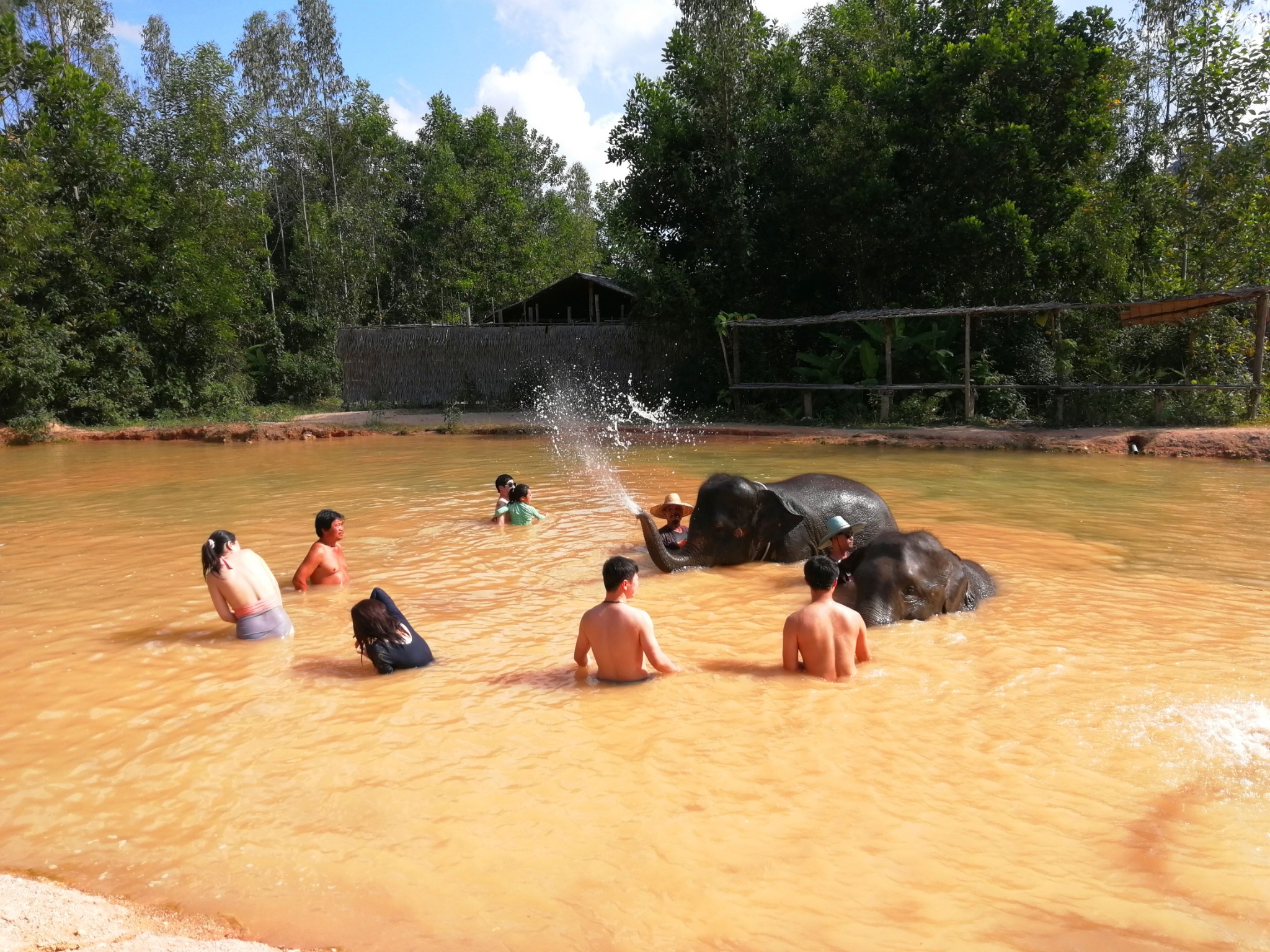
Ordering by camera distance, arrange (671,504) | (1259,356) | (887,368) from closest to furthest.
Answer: (671,504) < (1259,356) < (887,368)

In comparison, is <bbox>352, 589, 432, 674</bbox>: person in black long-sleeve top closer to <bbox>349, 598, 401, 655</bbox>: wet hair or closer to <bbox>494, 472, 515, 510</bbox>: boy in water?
<bbox>349, 598, 401, 655</bbox>: wet hair

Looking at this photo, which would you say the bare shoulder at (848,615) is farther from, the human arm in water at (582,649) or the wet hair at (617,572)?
the human arm in water at (582,649)

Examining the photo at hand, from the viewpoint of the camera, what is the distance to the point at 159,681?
573 centimetres

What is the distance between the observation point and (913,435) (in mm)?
17047

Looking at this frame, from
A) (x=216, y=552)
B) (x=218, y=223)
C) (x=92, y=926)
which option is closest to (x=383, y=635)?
(x=216, y=552)

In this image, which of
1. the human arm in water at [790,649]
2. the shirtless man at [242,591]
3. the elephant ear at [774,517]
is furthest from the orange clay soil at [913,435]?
the shirtless man at [242,591]

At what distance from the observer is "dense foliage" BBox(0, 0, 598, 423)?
24250mm

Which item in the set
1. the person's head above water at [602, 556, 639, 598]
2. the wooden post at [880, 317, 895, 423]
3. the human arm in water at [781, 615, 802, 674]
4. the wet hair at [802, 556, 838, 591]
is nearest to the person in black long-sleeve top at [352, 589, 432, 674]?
the person's head above water at [602, 556, 639, 598]

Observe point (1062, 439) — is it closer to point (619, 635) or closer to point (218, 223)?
point (619, 635)

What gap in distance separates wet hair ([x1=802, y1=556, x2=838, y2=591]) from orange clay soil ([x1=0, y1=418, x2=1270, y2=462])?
1164 centimetres

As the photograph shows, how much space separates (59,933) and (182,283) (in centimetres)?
2646

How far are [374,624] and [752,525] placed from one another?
141 inches

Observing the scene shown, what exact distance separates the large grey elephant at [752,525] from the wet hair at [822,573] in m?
2.37

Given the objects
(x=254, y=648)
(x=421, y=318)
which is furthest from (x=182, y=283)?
(x=254, y=648)
